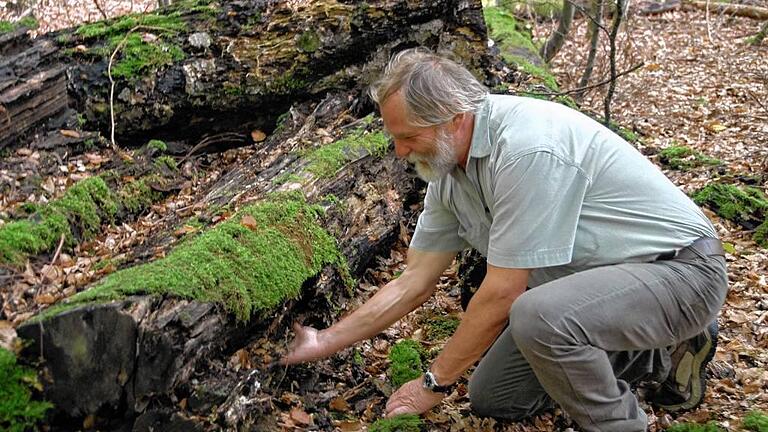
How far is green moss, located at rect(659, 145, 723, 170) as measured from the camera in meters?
6.40

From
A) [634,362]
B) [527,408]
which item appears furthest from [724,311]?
[527,408]

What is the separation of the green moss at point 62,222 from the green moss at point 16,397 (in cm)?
83

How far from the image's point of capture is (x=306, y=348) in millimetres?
3354

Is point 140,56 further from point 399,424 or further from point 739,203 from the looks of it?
point 739,203

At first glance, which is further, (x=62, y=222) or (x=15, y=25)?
(x=15, y=25)

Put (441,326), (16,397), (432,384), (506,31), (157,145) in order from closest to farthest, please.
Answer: (16,397) < (432,384) < (441,326) < (157,145) < (506,31)

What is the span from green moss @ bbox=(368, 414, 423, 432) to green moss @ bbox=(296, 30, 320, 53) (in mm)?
3340

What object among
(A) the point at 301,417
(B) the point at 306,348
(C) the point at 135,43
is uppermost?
(C) the point at 135,43

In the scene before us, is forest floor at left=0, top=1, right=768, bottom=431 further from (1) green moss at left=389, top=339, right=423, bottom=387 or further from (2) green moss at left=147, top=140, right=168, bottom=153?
(2) green moss at left=147, top=140, right=168, bottom=153

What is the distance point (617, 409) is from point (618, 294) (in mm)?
518

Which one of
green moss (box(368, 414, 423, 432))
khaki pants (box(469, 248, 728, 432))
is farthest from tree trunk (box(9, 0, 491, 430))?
khaki pants (box(469, 248, 728, 432))

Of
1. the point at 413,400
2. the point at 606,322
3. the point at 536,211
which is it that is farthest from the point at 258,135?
the point at 606,322

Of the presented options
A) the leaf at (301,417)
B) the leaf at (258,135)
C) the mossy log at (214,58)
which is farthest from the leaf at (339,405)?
the mossy log at (214,58)

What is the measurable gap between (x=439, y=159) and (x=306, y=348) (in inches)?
46.9
